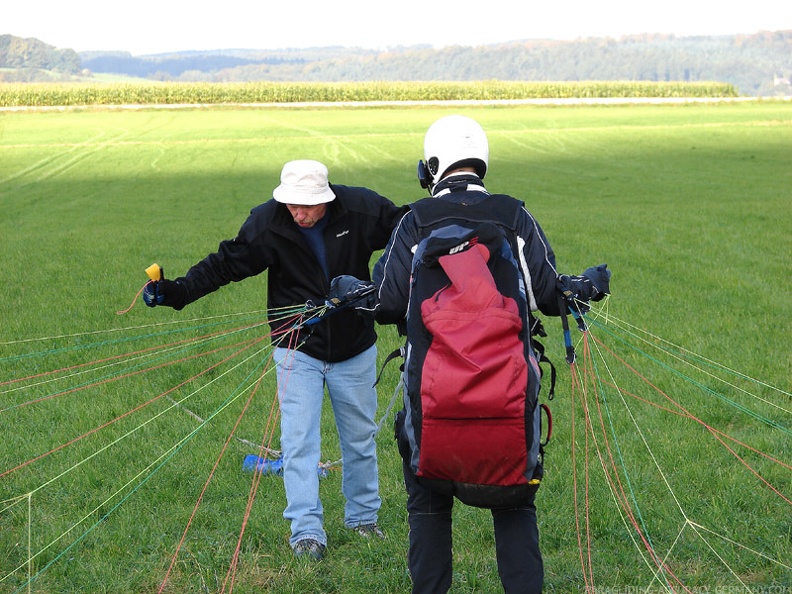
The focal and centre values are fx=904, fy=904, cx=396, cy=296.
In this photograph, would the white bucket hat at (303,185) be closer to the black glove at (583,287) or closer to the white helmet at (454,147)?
the white helmet at (454,147)

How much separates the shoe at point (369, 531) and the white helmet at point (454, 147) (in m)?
2.25

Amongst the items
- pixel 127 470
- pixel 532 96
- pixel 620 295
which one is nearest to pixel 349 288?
pixel 127 470

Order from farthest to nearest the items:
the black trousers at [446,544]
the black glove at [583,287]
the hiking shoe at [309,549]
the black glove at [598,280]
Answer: the hiking shoe at [309,549] < the black glove at [598,280] < the black glove at [583,287] < the black trousers at [446,544]

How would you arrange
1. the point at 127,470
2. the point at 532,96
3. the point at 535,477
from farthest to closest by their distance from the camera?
the point at 532,96 < the point at 127,470 < the point at 535,477

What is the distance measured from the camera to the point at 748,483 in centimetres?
556

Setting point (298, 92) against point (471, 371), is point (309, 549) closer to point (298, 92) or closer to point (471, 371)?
point (471, 371)

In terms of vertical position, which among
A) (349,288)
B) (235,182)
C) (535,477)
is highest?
(349,288)

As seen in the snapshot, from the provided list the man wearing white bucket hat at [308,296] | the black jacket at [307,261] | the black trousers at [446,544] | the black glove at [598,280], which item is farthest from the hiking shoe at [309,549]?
the black glove at [598,280]

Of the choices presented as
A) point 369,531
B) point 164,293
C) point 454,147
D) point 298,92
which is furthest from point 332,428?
point 298,92

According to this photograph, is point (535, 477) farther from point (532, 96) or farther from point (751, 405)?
point (532, 96)

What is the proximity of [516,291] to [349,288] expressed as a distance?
929mm

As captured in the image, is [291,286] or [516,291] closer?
[516,291]

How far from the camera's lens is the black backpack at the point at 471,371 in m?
3.13

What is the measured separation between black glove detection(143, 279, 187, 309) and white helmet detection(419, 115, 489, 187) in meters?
1.72
